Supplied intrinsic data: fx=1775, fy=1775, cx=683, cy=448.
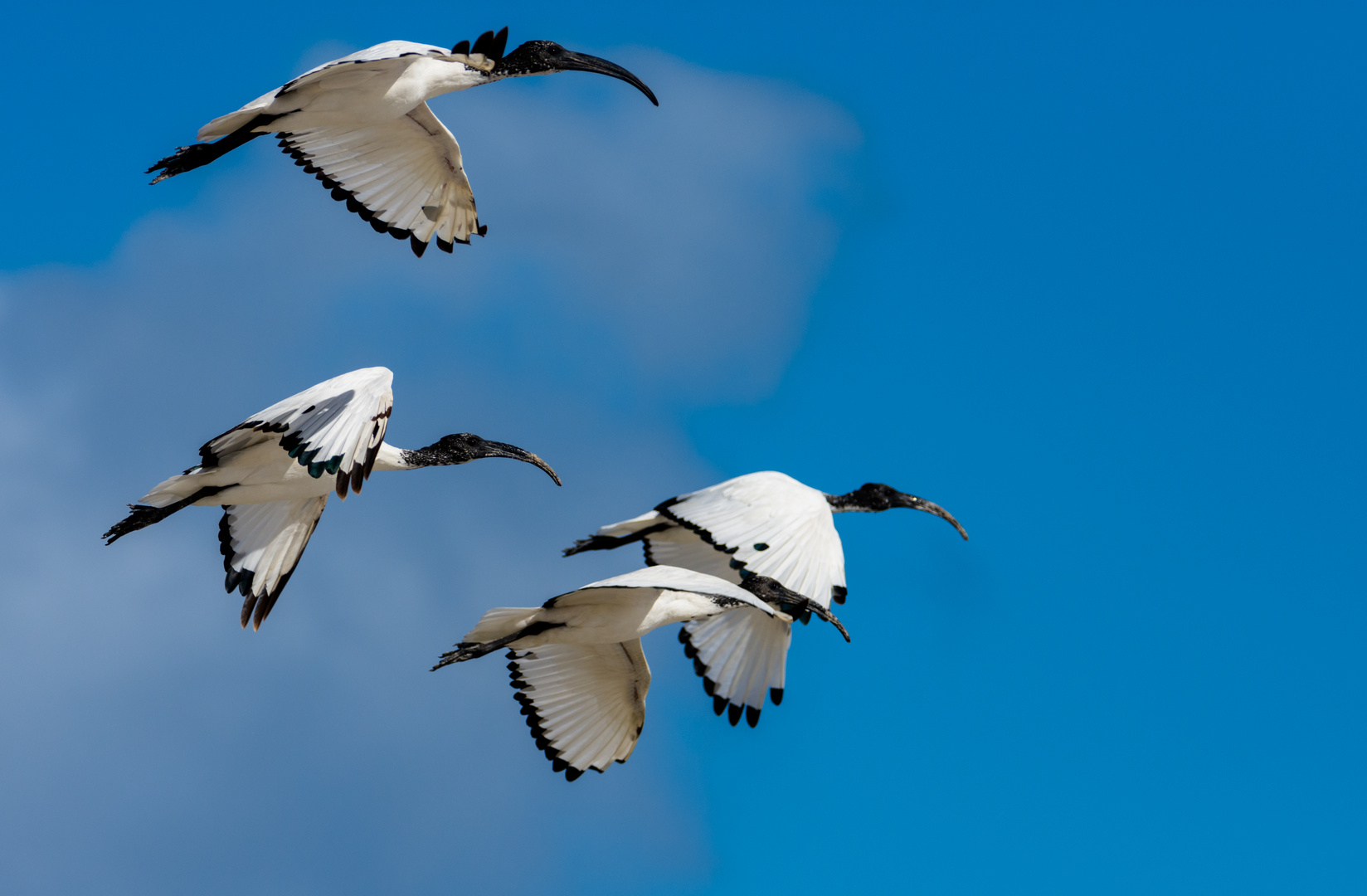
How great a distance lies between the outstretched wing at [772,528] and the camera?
36.7 ft

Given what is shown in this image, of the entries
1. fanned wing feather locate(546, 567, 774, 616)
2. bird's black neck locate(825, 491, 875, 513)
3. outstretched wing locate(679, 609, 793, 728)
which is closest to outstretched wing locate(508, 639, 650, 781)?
outstretched wing locate(679, 609, 793, 728)

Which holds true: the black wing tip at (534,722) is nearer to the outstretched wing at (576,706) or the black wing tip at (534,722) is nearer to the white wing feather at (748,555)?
the outstretched wing at (576,706)

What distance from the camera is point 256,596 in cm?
1177

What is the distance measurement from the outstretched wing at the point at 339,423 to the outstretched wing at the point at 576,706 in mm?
3239

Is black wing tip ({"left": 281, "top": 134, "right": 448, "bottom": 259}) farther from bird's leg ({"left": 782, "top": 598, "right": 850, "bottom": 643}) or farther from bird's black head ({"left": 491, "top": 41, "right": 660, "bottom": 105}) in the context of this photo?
bird's leg ({"left": 782, "top": 598, "right": 850, "bottom": 643})

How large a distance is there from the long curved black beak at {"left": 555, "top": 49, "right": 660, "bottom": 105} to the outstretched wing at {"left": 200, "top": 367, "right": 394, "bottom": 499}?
3.50 meters

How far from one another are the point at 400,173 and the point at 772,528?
3.82m

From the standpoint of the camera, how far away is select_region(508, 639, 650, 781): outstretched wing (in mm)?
12586

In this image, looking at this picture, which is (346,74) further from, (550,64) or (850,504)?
(850,504)

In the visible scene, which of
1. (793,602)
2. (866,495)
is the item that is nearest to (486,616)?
(793,602)

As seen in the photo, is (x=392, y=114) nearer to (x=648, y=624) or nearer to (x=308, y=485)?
(x=308, y=485)

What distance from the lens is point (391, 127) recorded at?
12500 mm

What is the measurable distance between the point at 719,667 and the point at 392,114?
4486 millimetres

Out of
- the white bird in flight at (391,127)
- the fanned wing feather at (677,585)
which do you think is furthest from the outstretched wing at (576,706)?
the white bird in flight at (391,127)
